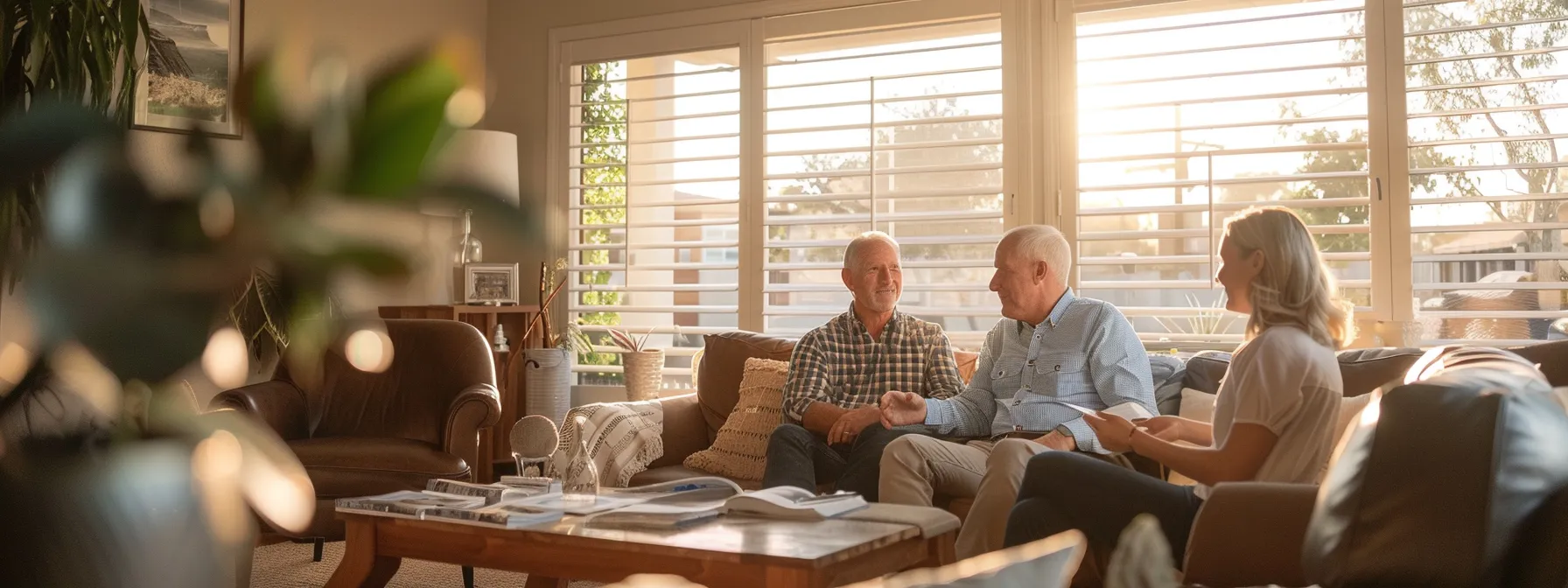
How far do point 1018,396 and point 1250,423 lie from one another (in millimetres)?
1062

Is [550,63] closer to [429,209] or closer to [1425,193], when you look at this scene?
[1425,193]

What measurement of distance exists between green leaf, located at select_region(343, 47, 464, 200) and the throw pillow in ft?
11.3

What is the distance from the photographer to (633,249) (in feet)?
17.6

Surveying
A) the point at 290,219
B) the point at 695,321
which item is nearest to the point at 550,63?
the point at 695,321

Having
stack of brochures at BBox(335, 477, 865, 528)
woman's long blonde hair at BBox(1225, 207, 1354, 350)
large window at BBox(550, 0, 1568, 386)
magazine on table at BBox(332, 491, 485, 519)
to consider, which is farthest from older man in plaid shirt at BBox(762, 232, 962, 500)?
woman's long blonde hair at BBox(1225, 207, 1354, 350)

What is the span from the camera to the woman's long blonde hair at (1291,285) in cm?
237

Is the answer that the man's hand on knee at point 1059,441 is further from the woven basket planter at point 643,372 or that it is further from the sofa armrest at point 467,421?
the woven basket planter at point 643,372

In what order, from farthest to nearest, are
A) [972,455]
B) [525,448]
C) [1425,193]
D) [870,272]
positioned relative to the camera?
[1425,193] < [870,272] < [972,455] < [525,448]

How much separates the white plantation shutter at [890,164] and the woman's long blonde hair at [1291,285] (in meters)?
2.21

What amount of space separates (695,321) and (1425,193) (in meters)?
2.73

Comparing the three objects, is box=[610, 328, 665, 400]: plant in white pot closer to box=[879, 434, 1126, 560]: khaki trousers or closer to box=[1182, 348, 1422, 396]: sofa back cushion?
box=[879, 434, 1126, 560]: khaki trousers

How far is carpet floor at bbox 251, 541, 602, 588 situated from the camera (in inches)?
150

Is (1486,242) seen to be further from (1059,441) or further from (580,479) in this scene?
(580,479)

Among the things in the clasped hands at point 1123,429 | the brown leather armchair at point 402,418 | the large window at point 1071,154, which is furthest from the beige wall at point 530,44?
the clasped hands at point 1123,429
